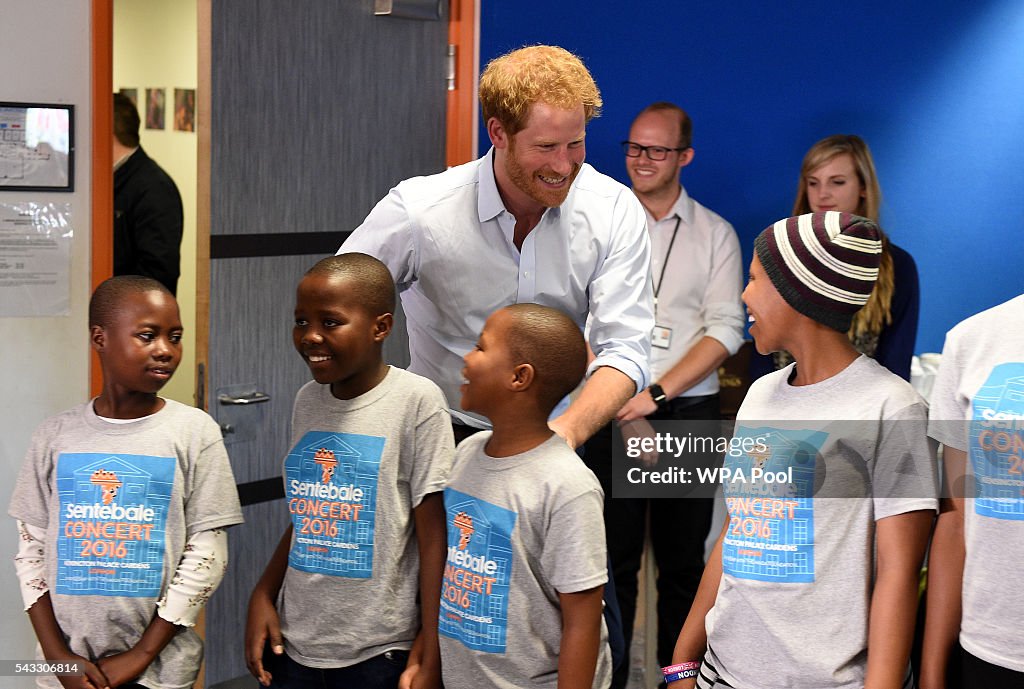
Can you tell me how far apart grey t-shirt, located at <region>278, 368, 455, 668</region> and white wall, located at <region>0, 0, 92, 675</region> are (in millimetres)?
1199

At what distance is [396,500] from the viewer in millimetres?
2021

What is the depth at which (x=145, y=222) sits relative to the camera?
4.14 meters

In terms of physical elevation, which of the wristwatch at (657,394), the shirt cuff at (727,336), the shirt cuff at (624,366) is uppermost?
the shirt cuff at (624,366)

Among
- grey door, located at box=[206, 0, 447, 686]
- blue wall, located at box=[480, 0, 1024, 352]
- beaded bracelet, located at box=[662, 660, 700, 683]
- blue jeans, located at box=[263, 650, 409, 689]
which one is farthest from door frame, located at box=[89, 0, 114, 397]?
beaded bracelet, located at box=[662, 660, 700, 683]

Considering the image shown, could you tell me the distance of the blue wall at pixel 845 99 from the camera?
365 cm

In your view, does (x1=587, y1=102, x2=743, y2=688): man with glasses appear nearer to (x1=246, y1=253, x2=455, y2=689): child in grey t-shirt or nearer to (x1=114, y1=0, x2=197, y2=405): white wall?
(x1=246, y1=253, x2=455, y2=689): child in grey t-shirt

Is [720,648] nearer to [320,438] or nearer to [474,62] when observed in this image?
[320,438]

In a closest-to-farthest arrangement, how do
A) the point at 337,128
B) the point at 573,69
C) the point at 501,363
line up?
the point at 501,363 → the point at 573,69 → the point at 337,128

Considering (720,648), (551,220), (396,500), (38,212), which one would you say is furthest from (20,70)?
(720,648)

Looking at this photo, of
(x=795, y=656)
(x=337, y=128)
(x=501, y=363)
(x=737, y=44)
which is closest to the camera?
(x=795, y=656)

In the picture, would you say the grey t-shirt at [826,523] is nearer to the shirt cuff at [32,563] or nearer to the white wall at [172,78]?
the shirt cuff at [32,563]

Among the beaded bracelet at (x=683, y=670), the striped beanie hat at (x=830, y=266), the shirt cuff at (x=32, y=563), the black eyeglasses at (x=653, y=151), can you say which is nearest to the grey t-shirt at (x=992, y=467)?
the striped beanie hat at (x=830, y=266)

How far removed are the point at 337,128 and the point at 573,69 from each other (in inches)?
56.3

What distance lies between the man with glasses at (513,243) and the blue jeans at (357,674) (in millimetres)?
499
